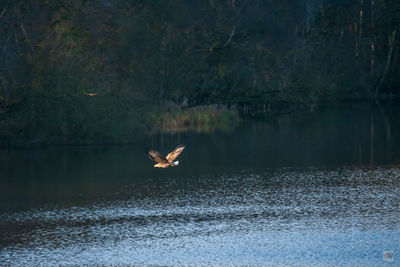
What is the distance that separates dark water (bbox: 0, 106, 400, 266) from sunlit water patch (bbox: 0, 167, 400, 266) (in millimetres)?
27

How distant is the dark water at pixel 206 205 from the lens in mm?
13453

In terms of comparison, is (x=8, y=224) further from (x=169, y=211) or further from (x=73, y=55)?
(x=73, y=55)

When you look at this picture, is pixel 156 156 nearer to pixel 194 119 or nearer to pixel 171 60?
pixel 194 119

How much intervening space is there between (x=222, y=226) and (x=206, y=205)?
2701 millimetres

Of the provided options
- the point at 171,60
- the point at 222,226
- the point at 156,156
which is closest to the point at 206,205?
the point at 156,156

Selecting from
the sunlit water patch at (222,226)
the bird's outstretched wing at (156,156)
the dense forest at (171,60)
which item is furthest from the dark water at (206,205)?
the dense forest at (171,60)

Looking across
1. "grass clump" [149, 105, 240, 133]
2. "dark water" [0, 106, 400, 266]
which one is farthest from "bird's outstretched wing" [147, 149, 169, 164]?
"grass clump" [149, 105, 240, 133]

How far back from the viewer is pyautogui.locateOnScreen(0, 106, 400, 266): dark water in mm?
13453

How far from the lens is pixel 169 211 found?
58.0ft

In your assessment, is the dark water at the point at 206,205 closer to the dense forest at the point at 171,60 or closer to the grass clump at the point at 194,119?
the dense forest at the point at 171,60

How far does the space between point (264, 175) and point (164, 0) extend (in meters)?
25.3

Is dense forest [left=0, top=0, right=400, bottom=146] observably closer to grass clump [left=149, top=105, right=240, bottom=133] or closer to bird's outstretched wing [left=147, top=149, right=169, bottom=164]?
grass clump [left=149, top=105, right=240, bottom=133]

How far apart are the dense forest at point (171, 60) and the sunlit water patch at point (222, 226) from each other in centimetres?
1222

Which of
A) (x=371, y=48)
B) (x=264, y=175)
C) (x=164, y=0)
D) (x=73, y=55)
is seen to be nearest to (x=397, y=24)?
(x=371, y=48)
